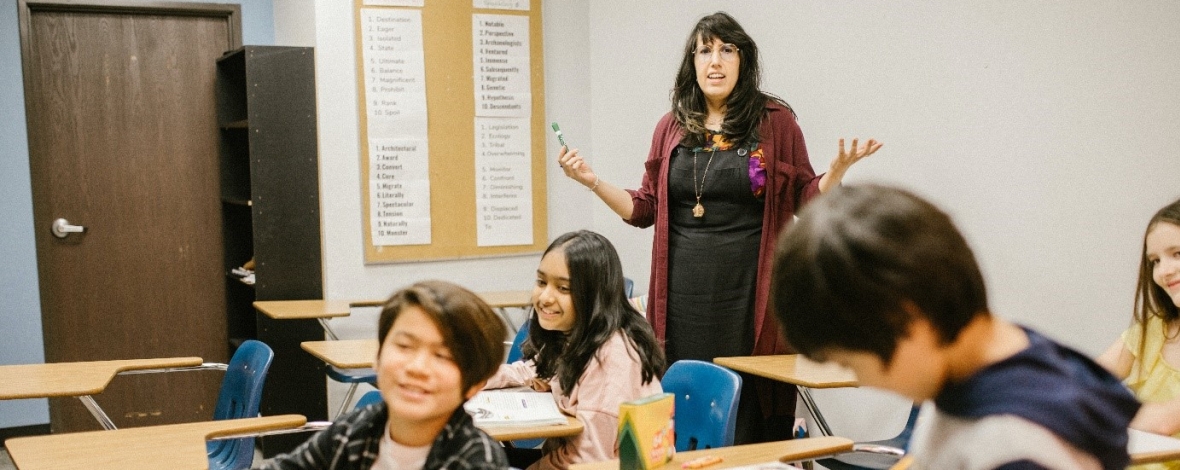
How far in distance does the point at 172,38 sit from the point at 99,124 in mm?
567

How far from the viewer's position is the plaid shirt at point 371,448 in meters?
1.42

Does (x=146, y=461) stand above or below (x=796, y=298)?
below

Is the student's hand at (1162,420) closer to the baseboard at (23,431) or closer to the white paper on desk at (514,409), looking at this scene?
the white paper on desk at (514,409)

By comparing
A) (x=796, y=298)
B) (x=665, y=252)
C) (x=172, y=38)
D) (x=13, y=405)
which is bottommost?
(x=13, y=405)

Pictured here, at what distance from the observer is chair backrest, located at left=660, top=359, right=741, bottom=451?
7.20 ft

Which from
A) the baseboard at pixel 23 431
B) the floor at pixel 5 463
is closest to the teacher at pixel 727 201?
the floor at pixel 5 463

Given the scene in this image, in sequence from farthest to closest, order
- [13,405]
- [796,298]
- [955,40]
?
[13,405] < [955,40] < [796,298]

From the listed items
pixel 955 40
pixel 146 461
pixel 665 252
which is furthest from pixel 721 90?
pixel 146 461

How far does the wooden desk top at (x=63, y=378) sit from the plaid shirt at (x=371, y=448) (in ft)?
5.07

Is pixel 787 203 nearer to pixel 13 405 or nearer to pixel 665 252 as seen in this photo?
pixel 665 252

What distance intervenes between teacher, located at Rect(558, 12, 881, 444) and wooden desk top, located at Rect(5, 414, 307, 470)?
3.98ft

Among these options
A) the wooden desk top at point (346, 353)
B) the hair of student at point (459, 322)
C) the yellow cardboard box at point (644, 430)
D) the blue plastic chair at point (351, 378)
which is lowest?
the blue plastic chair at point (351, 378)

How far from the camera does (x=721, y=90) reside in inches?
112

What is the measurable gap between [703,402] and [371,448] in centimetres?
101
